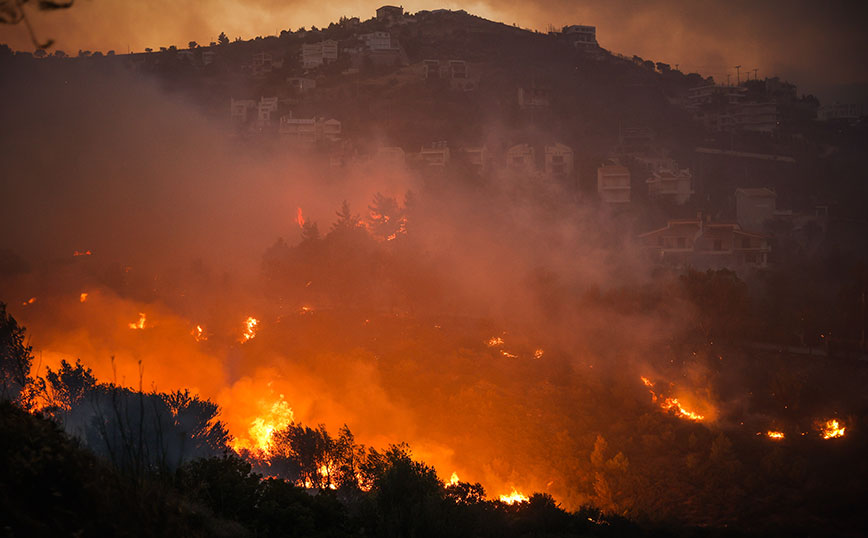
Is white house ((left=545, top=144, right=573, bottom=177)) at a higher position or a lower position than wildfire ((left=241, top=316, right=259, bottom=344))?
higher

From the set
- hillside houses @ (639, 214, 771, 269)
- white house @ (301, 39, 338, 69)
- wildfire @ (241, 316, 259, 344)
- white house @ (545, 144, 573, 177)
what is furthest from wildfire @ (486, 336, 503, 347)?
white house @ (301, 39, 338, 69)

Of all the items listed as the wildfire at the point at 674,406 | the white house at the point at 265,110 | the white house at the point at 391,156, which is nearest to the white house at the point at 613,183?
the white house at the point at 391,156

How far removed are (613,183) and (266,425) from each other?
57.8 meters

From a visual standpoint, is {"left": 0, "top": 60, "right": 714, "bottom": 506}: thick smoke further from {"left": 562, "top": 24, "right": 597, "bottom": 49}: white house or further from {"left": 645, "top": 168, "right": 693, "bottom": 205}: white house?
{"left": 562, "top": 24, "right": 597, "bottom": 49}: white house

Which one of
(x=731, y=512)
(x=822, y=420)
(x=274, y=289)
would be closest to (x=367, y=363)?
(x=274, y=289)

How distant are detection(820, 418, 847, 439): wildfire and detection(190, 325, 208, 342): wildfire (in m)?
46.7

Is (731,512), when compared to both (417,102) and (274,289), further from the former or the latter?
(417,102)

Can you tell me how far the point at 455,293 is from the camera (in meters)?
58.6

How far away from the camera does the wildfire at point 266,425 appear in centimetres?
3944

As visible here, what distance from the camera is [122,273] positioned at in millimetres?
59031

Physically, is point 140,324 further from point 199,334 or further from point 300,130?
point 300,130

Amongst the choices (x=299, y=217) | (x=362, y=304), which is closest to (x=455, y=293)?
(x=362, y=304)

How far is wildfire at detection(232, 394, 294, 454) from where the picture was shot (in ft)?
129

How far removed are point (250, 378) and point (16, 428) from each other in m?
34.8
